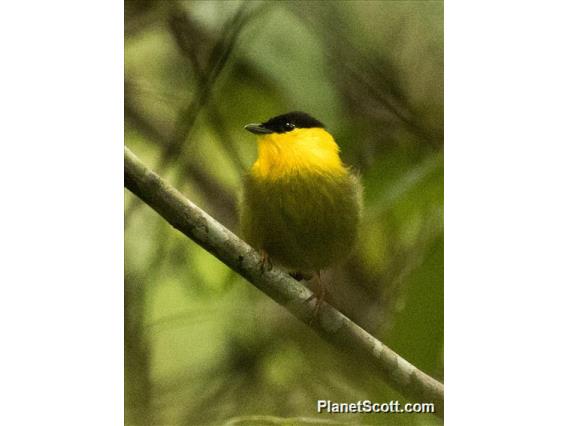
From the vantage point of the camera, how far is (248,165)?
287cm

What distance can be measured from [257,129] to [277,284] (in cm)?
47

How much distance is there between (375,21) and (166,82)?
2.15ft

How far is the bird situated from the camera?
2.82 meters

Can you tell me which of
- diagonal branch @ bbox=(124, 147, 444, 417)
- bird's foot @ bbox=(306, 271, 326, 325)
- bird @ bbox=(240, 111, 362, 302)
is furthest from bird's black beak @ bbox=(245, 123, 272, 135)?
bird's foot @ bbox=(306, 271, 326, 325)

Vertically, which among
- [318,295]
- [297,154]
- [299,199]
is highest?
[297,154]

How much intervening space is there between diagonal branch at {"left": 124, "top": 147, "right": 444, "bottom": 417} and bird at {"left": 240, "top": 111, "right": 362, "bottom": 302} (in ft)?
0.18

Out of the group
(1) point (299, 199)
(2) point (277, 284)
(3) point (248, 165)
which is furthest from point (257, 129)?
(2) point (277, 284)

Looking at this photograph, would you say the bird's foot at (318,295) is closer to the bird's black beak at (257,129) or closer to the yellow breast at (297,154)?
the yellow breast at (297,154)

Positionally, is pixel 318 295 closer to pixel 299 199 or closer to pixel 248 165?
pixel 299 199

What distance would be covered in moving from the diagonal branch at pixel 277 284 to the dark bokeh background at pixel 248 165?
0.11 ft

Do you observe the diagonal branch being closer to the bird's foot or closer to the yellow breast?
the bird's foot

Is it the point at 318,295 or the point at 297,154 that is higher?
the point at 297,154

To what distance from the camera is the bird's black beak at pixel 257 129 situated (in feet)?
9.30

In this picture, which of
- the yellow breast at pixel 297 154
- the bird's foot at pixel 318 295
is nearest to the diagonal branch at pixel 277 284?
the bird's foot at pixel 318 295
